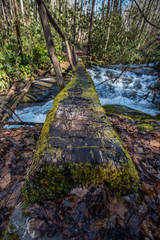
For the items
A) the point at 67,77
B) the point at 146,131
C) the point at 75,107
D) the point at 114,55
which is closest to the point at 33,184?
the point at 75,107

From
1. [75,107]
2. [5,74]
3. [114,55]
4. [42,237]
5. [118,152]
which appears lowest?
[42,237]

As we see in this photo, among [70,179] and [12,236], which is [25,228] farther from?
[70,179]

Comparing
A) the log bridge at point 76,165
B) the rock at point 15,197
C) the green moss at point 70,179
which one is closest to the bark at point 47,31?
the log bridge at point 76,165

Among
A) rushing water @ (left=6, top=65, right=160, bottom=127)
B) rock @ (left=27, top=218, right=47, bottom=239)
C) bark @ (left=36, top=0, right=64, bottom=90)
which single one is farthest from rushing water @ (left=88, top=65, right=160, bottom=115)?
rock @ (left=27, top=218, right=47, bottom=239)

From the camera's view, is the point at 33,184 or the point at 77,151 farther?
the point at 77,151

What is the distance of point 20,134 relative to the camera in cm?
271

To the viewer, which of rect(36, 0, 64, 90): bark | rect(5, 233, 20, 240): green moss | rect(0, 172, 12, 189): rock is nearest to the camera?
rect(5, 233, 20, 240): green moss

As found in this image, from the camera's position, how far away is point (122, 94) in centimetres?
895

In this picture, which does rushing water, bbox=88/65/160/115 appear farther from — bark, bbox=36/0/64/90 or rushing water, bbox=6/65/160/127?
bark, bbox=36/0/64/90

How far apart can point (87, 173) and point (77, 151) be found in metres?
0.22

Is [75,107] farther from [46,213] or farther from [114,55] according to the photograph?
[114,55]

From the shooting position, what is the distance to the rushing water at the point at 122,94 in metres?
5.91

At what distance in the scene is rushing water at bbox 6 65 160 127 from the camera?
5.91 metres

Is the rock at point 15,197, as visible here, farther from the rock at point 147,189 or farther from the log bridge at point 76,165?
the rock at point 147,189
